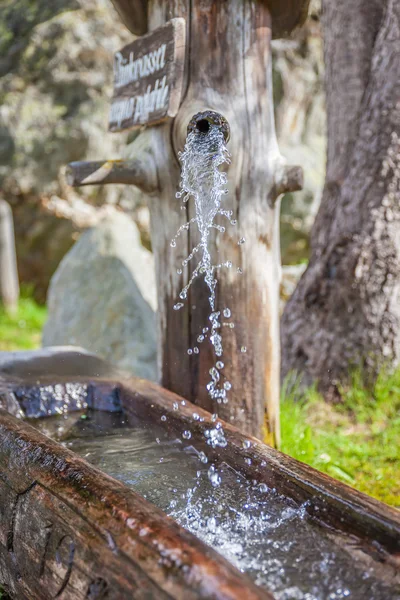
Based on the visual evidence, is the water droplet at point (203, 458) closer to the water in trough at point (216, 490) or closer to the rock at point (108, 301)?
the water in trough at point (216, 490)

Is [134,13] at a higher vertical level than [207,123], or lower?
higher

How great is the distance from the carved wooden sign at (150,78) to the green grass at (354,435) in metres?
1.62

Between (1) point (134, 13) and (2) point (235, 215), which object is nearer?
(2) point (235, 215)

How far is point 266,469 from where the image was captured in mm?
2174

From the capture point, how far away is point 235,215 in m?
Answer: 2.79

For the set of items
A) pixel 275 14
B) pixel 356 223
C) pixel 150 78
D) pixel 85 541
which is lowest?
pixel 85 541

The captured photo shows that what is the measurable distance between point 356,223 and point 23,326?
12.9 ft

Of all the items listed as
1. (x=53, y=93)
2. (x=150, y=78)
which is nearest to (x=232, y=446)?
(x=150, y=78)

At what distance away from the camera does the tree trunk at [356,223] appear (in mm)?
3727

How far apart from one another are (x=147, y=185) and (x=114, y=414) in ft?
3.38

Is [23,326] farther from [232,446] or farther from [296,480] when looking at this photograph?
[296,480]

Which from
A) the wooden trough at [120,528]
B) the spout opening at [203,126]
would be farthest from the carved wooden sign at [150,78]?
the wooden trough at [120,528]

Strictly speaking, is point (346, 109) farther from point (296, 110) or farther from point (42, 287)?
point (42, 287)

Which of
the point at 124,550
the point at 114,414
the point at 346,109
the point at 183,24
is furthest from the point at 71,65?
the point at 124,550
